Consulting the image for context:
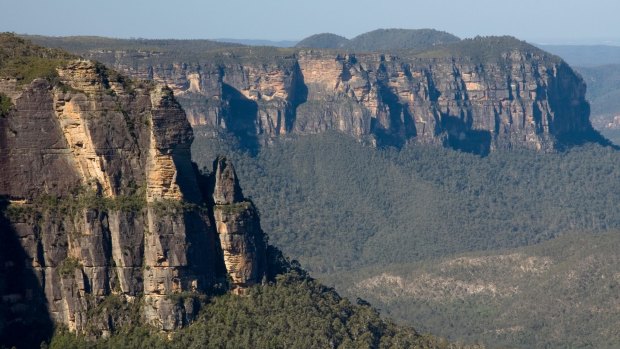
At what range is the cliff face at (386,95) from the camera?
511 feet

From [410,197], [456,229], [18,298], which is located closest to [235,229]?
[18,298]

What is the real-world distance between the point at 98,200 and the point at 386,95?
99.8m

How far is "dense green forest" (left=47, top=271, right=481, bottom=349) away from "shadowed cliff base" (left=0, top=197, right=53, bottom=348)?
0.92 metres

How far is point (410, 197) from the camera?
16350cm

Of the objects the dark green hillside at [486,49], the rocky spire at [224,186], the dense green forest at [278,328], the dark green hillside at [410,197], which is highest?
the rocky spire at [224,186]

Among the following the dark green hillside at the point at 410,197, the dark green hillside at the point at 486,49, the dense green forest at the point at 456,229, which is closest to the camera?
the dense green forest at the point at 456,229

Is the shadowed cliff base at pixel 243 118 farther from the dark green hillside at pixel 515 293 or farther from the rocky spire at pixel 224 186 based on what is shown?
the rocky spire at pixel 224 186

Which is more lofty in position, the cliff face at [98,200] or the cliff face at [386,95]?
the cliff face at [98,200]

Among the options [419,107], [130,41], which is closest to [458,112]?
[419,107]

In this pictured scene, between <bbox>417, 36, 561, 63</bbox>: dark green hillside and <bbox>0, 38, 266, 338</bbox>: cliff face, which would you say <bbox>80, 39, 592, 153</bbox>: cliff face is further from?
<bbox>0, 38, 266, 338</bbox>: cliff face

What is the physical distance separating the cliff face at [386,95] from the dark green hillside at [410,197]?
6.70ft

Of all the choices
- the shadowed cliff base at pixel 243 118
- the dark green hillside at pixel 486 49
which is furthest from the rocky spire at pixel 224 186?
the dark green hillside at pixel 486 49

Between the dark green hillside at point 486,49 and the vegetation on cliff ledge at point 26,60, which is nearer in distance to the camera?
the vegetation on cliff ledge at point 26,60

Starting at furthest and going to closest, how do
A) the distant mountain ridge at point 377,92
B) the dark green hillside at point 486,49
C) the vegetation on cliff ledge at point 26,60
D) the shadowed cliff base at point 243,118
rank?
the dark green hillside at point 486,49 → the shadowed cliff base at point 243,118 → the distant mountain ridge at point 377,92 → the vegetation on cliff ledge at point 26,60
